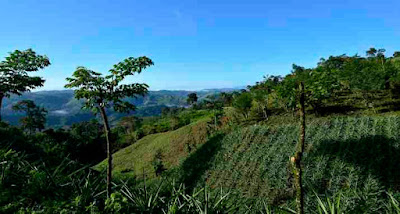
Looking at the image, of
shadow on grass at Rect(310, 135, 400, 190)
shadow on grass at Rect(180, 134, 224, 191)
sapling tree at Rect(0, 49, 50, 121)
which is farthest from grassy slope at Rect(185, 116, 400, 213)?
sapling tree at Rect(0, 49, 50, 121)

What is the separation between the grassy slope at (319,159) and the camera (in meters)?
11.7

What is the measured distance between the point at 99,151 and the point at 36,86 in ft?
130

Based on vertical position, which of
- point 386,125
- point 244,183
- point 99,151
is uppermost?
point 386,125

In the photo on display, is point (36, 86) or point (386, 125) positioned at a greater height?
point (36, 86)

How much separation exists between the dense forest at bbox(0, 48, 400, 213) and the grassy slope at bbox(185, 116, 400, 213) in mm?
60

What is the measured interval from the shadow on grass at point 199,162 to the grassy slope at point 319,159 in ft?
1.42

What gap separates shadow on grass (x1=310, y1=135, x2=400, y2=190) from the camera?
1138 cm

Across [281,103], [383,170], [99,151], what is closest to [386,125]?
[383,170]

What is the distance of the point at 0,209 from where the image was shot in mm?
3656

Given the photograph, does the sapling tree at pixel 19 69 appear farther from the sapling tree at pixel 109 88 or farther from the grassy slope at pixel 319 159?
the grassy slope at pixel 319 159

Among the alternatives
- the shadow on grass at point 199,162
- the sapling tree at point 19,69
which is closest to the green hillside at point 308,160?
the shadow on grass at point 199,162

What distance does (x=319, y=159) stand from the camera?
13.6 metres

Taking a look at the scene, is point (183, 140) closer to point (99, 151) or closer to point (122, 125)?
point (99, 151)

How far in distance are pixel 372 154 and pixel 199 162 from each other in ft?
37.5
